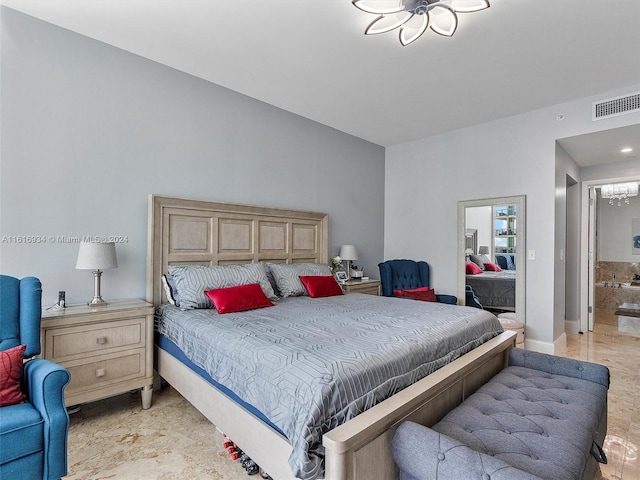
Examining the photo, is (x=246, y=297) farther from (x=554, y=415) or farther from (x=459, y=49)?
(x=459, y=49)

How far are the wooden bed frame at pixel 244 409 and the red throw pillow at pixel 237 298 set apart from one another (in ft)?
1.65

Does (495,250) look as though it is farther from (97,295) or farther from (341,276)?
(97,295)

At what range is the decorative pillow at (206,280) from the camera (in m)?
2.66

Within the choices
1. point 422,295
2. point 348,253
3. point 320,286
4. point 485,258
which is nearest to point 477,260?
point 485,258

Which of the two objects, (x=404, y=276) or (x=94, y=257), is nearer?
(x=94, y=257)

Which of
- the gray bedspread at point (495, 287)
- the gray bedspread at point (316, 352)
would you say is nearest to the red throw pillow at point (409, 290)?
the gray bedspread at point (495, 287)

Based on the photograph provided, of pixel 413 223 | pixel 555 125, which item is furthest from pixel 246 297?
pixel 555 125

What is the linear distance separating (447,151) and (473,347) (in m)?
3.20

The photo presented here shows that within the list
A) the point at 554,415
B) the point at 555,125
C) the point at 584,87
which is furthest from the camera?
the point at 555,125

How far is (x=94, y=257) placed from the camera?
95.0 inches

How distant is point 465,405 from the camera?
1699mm

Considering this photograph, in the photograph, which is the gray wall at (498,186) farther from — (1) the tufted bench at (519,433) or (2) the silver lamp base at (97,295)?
(2) the silver lamp base at (97,295)

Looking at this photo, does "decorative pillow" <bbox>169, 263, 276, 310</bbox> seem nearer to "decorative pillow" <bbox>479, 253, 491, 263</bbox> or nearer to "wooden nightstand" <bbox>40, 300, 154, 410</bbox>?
"wooden nightstand" <bbox>40, 300, 154, 410</bbox>

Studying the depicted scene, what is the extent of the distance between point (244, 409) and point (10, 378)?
109cm
